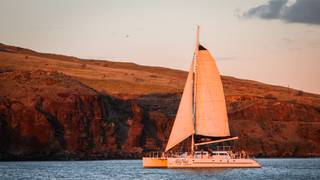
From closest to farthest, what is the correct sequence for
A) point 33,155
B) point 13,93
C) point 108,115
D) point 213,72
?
point 213,72 < point 33,155 < point 13,93 < point 108,115

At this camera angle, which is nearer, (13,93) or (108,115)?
(13,93)

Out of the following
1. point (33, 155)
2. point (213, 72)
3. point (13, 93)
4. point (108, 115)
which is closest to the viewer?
point (213, 72)

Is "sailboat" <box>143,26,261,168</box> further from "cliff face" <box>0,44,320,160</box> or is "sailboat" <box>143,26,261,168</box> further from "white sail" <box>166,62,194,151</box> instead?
"cliff face" <box>0,44,320,160</box>

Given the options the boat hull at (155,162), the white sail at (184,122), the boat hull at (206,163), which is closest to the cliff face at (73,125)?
the boat hull at (155,162)

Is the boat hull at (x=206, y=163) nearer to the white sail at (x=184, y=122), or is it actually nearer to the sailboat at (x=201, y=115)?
the sailboat at (x=201, y=115)

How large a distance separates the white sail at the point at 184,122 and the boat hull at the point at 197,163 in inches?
99.4

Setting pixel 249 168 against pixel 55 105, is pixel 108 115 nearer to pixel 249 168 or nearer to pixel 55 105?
pixel 55 105

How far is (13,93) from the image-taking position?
545 feet

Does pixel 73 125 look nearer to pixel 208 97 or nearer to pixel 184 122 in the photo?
pixel 184 122

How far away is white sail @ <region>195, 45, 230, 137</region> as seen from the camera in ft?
347

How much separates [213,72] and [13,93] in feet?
229

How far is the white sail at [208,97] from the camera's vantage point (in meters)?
106

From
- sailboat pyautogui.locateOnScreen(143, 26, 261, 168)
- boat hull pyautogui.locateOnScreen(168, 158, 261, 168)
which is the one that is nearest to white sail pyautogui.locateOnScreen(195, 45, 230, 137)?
sailboat pyautogui.locateOnScreen(143, 26, 261, 168)

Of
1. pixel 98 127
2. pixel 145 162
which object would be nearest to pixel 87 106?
pixel 98 127
